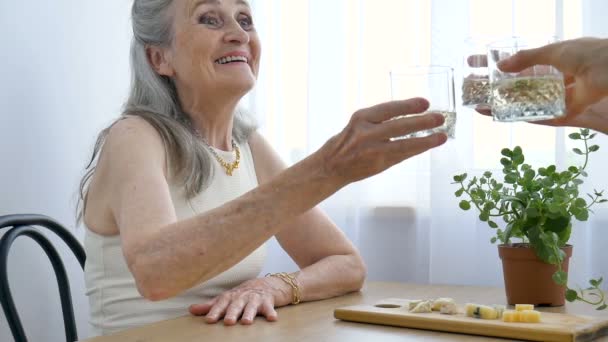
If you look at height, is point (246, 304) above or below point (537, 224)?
below

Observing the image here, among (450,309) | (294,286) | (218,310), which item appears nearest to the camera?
(450,309)

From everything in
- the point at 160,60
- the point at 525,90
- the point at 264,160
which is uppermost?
the point at 160,60

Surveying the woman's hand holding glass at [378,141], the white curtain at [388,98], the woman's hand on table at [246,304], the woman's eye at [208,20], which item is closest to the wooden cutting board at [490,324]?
the woman's hand on table at [246,304]

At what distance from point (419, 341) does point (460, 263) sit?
1.22m

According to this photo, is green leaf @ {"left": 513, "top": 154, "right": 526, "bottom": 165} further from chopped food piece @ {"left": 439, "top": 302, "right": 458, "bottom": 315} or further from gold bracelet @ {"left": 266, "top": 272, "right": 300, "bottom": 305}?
gold bracelet @ {"left": 266, "top": 272, "right": 300, "bottom": 305}

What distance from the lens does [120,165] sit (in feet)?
5.54

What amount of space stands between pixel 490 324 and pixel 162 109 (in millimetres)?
954

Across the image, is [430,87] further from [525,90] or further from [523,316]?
[523,316]

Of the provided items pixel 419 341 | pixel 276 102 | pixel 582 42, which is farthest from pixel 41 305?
pixel 582 42

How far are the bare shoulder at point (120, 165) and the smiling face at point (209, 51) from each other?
188 mm

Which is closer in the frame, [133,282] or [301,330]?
[301,330]

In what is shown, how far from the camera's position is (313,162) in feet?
4.40

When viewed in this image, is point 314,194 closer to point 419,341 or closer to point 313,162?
point 313,162

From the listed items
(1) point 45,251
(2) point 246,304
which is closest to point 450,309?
(2) point 246,304
